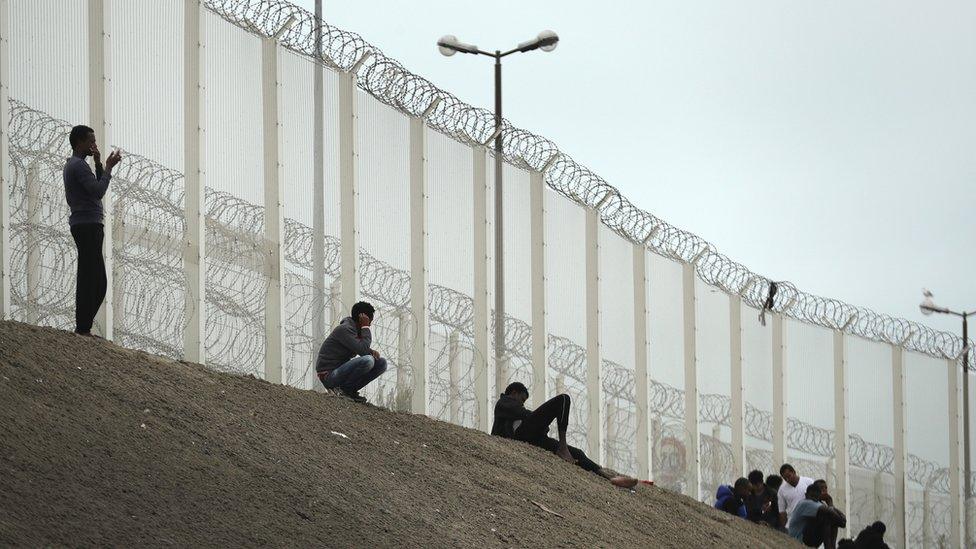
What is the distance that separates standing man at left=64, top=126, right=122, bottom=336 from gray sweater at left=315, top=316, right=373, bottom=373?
2353 mm

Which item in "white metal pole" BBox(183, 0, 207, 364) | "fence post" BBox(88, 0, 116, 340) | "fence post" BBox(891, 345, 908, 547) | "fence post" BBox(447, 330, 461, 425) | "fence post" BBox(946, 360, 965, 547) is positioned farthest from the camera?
"fence post" BBox(946, 360, 965, 547)

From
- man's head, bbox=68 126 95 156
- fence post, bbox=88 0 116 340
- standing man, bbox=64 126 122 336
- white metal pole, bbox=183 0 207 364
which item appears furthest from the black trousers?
white metal pole, bbox=183 0 207 364

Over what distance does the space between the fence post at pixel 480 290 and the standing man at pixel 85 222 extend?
593 centimetres

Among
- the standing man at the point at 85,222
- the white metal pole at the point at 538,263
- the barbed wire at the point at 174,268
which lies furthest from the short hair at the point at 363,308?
the white metal pole at the point at 538,263

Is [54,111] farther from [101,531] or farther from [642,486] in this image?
[642,486]

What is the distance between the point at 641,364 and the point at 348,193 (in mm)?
5458

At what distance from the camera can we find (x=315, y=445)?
10844 millimetres

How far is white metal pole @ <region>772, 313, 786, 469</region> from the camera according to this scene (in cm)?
2119

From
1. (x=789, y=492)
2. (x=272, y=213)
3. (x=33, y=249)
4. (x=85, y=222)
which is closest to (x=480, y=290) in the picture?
(x=272, y=213)

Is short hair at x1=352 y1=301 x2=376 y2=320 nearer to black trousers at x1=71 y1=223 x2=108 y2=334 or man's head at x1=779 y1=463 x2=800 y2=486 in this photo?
black trousers at x1=71 y1=223 x2=108 y2=334

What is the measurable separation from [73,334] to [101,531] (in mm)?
3238

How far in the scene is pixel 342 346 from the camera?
13062 mm

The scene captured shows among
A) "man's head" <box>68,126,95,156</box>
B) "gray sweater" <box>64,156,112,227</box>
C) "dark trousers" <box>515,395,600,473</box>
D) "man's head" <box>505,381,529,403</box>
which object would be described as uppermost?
"man's head" <box>68,126,95,156</box>

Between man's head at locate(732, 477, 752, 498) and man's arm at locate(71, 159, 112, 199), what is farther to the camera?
man's head at locate(732, 477, 752, 498)
